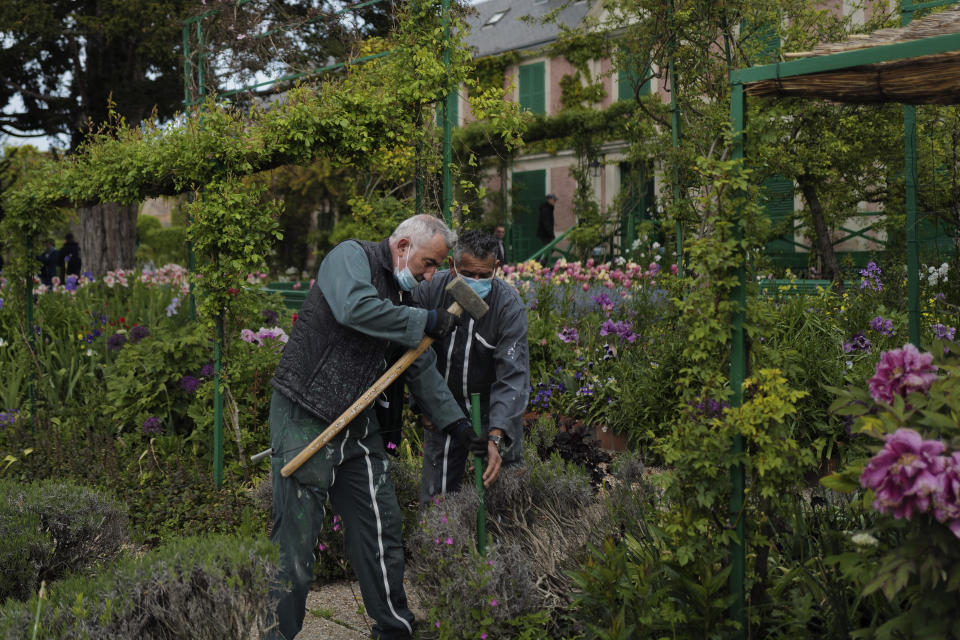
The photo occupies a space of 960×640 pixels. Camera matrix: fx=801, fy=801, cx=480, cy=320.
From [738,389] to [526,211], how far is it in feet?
57.6

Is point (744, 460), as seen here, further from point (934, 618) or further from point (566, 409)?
point (566, 409)

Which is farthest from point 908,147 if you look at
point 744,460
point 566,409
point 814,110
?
point 814,110

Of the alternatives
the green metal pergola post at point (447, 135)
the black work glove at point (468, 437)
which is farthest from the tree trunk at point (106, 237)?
the black work glove at point (468, 437)

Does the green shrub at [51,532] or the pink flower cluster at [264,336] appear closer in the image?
the green shrub at [51,532]

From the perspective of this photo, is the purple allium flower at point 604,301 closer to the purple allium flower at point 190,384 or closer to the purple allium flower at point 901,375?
the purple allium flower at point 190,384

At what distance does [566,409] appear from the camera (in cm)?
637

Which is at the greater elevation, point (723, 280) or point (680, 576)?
point (723, 280)

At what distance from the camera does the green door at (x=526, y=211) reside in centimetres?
2022

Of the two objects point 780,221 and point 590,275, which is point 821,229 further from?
point 590,275

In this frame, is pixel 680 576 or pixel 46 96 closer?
pixel 680 576

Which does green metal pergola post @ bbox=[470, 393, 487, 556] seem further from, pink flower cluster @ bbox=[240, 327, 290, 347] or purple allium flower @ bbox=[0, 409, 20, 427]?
purple allium flower @ bbox=[0, 409, 20, 427]

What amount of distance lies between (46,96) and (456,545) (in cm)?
→ 1531

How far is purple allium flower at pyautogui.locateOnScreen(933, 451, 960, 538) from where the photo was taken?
178cm

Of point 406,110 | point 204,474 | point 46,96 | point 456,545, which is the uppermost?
point 46,96
